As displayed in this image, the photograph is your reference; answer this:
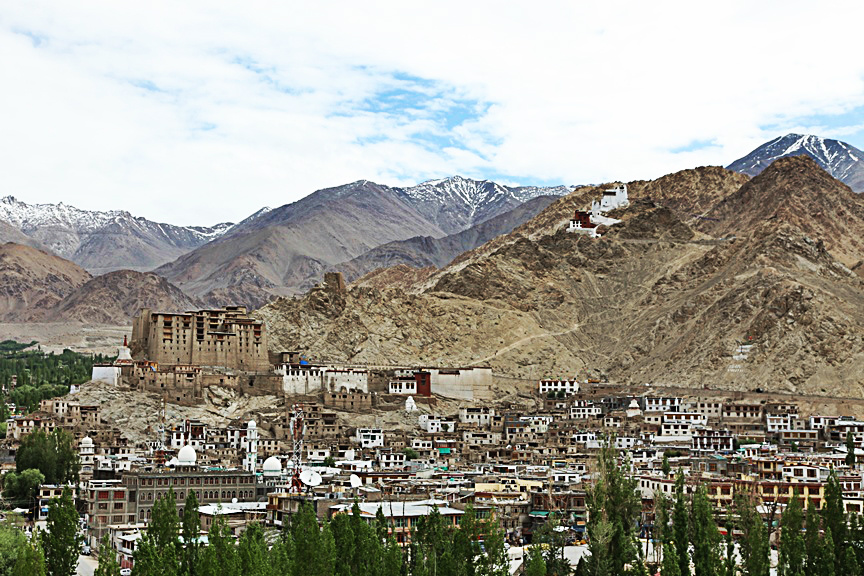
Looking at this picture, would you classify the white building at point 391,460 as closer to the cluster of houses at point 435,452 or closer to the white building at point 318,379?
the cluster of houses at point 435,452

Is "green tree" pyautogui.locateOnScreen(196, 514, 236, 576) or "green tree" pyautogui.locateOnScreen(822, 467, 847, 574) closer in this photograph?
"green tree" pyautogui.locateOnScreen(196, 514, 236, 576)

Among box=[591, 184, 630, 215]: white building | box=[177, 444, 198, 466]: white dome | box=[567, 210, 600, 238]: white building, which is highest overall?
box=[591, 184, 630, 215]: white building

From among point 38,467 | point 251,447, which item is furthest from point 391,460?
point 38,467

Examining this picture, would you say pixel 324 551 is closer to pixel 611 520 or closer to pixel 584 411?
pixel 611 520

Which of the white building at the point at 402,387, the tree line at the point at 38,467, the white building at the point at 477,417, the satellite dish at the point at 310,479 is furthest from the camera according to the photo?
the white building at the point at 402,387

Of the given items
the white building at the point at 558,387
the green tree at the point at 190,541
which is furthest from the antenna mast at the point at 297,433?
the white building at the point at 558,387

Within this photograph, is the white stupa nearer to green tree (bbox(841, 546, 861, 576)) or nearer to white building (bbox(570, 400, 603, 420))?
green tree (bbox(841, 546, 861, 576))

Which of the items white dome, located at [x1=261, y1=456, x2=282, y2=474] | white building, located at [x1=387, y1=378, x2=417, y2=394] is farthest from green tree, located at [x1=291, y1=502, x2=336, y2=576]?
white building, located at [x1=387, y1=378, x2=417, y2=394]
